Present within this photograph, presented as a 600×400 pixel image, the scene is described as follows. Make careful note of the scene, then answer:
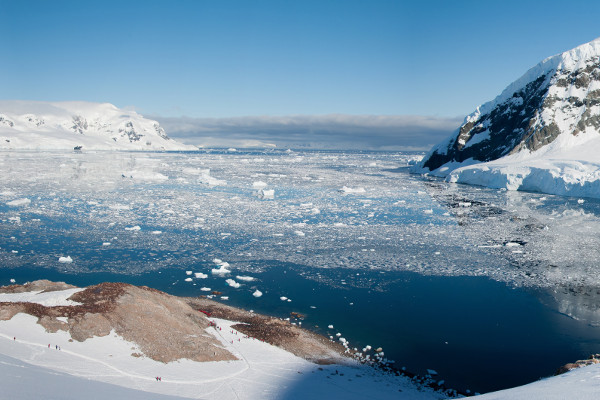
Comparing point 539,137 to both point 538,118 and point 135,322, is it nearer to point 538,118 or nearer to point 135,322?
point 538,118

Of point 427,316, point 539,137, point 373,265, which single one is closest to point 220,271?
point 373,265

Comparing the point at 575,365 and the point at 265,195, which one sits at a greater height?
the point at 265,195

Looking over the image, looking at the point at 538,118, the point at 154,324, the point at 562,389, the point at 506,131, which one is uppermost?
the point at 538,118

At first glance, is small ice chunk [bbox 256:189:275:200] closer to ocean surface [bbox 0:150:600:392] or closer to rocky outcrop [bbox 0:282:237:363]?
ocean surface [bbox 0:150:600:392]

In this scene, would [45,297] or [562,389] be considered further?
[45,297]

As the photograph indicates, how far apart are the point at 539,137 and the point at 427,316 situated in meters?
51.6

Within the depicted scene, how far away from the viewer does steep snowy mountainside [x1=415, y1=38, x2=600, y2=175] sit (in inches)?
2143

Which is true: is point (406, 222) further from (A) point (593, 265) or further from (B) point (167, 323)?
(B) point (167, 323)

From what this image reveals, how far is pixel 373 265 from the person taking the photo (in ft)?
53.5

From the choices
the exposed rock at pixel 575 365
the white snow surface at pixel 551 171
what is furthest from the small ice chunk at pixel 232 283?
the white snow surface at pixel 551 171

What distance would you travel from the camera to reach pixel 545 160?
4766 cm

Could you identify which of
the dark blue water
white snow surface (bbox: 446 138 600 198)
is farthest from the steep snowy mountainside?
the dark blue water

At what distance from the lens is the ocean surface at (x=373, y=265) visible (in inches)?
423

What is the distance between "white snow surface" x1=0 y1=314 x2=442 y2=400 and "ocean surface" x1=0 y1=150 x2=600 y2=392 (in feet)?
5.35
